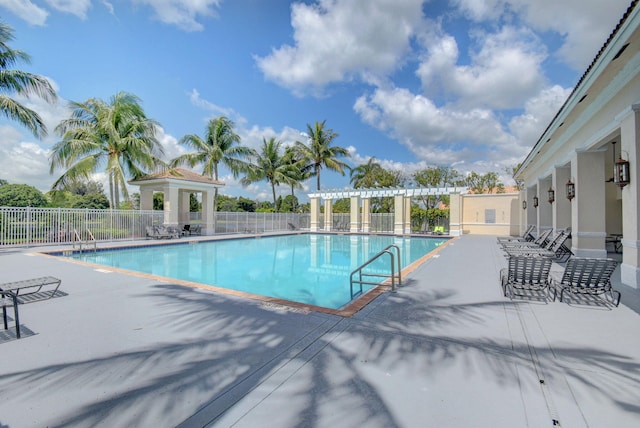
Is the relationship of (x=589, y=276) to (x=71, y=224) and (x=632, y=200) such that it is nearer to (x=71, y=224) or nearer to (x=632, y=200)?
(x=632, y=200)

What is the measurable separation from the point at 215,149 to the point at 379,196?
49.1 feet

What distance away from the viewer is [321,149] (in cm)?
3209

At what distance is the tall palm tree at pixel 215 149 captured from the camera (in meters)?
26.7

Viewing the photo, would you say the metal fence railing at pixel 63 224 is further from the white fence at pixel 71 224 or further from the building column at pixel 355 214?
the building column at pixel 355 214

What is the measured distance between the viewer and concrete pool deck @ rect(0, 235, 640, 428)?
245 cm

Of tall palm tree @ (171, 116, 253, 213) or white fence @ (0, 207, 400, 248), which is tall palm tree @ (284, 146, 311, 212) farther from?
white fence @ (0, 207, 400, 248)

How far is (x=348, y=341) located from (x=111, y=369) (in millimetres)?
2603

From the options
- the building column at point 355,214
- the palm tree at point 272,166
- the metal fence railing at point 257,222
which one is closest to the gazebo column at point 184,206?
the metal fence railing at point 257,222

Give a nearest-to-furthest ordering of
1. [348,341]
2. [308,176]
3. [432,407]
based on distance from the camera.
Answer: [432,407] < [348,341] < [308,176]

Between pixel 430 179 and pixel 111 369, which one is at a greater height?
pixel 430 179

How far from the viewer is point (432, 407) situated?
2.54 metres

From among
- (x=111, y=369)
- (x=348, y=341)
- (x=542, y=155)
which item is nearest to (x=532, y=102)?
(x=542, y=155)

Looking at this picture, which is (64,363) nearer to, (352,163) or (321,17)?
(321,17)

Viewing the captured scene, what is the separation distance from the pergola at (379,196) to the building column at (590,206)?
46.9 ft
